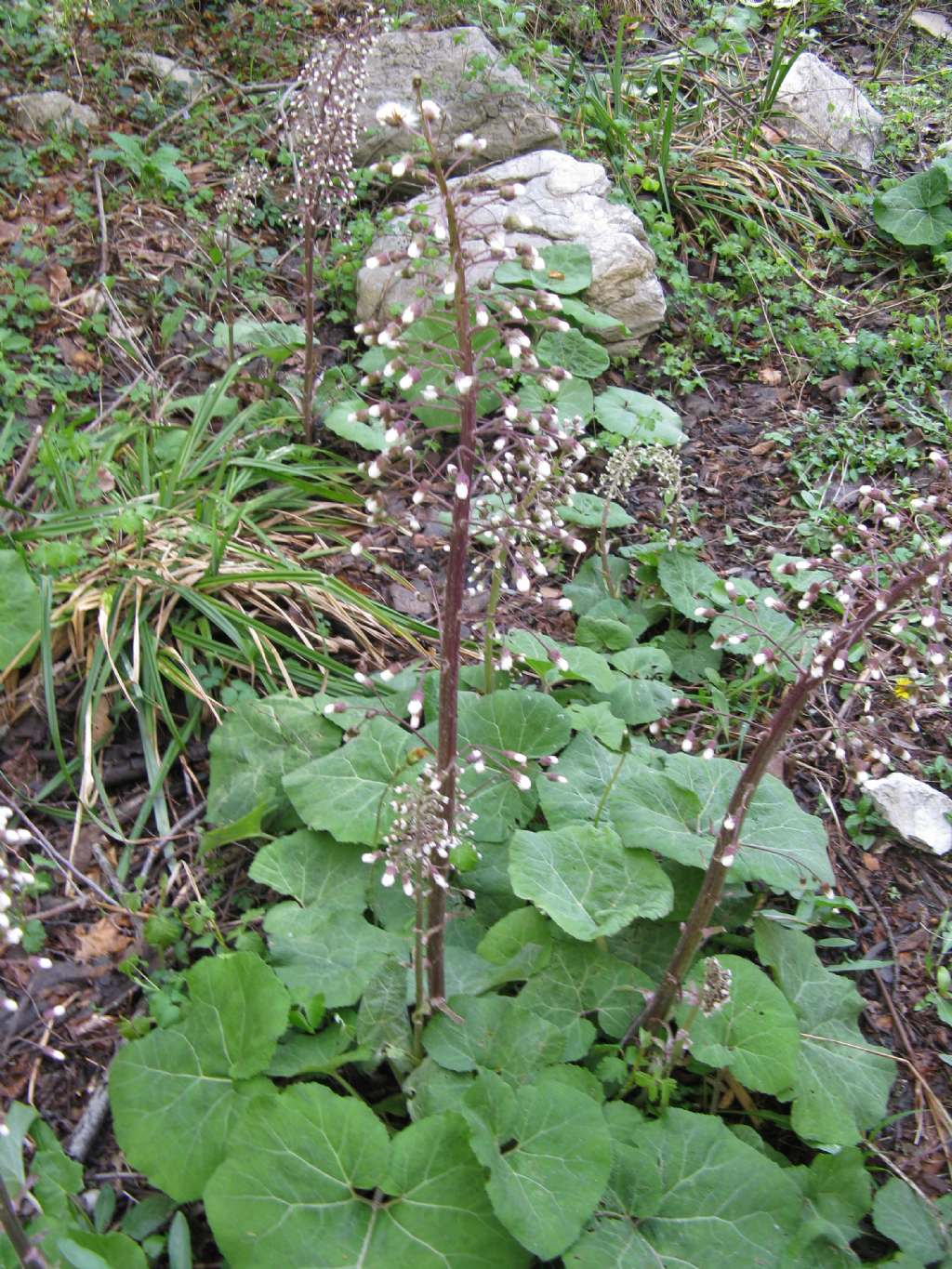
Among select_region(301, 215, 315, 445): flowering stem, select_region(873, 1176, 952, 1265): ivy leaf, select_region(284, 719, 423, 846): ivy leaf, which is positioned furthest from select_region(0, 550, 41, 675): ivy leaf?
select_region(873, 1176, 952, 1265): ivy leaf

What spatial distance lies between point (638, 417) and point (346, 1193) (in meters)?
3.12

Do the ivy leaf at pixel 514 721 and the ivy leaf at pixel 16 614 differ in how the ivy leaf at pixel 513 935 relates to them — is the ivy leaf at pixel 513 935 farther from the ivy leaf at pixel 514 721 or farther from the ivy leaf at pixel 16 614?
the ivy leaf at pixel 16 614

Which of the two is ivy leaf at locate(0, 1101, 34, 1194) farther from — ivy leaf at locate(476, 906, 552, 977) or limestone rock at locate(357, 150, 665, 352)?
limestone rock at locate(357, 150, 665, 352)

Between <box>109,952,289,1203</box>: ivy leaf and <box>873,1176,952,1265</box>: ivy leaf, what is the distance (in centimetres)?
143

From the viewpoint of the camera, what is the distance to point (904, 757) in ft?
11.1

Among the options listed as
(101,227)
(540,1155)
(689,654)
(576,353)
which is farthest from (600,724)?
(101,227)

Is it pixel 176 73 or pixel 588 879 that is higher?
pixel 176 73

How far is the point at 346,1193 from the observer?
215cm

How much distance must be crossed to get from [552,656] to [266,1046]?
1.10m

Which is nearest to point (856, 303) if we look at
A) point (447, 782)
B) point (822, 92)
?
point (822, 92)

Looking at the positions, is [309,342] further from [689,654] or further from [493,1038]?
[493,1038]

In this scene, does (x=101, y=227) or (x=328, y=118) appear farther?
(x=101, y=227)

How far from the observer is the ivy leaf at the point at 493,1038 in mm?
2367

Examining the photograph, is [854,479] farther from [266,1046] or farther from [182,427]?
[266,1046]
